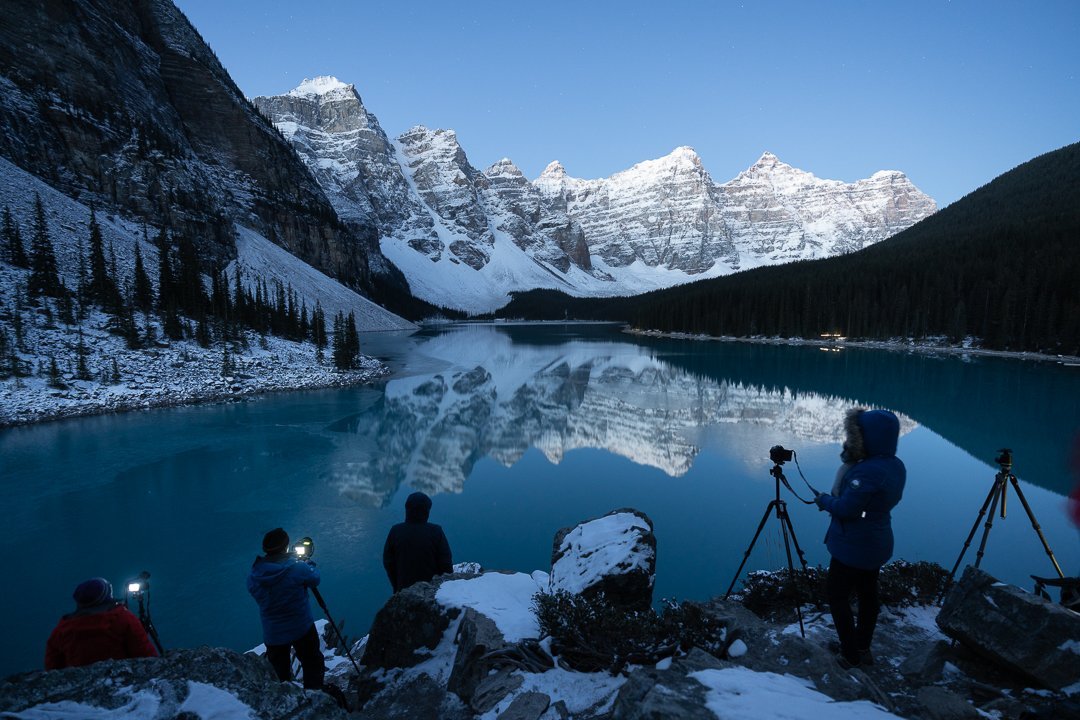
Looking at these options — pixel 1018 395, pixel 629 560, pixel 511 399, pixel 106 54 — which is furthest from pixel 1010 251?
pixel 106 54

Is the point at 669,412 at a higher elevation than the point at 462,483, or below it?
higher

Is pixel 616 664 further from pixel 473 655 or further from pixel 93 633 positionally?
pixel 93 633

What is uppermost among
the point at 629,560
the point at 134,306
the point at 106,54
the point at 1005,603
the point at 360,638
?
the point at 106,54

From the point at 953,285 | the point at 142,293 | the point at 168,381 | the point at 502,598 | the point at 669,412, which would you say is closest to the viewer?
the point at 502,598

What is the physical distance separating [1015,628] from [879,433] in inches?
71.0

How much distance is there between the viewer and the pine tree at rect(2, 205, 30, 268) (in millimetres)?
33781

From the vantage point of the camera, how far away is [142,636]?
12.3ft

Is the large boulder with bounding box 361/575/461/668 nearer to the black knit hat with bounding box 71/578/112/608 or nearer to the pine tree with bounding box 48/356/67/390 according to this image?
the black knit hat with bounding box 71/578/112/608

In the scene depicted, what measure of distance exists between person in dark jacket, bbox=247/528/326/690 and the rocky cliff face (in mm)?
72867

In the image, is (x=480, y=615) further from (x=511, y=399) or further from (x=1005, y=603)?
(x=511, y=399)

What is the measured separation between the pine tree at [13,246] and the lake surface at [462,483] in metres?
22.5

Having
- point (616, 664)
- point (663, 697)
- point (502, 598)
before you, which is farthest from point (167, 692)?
point (502, 598)

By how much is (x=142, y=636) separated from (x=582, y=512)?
912 cm

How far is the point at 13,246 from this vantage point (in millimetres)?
34031
